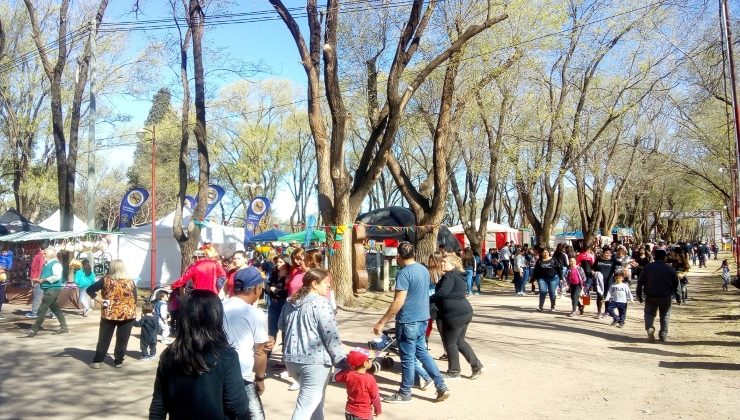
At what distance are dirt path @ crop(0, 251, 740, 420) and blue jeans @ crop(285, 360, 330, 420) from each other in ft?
5.75

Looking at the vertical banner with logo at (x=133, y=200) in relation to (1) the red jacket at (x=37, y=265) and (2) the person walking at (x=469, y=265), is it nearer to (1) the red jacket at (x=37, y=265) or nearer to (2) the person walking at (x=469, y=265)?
(1) the red jacket at (x=37, y=265)

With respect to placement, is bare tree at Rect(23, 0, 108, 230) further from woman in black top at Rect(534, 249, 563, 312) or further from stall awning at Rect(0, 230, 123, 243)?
woman in black top at Rect(534, 249, 563, 312)

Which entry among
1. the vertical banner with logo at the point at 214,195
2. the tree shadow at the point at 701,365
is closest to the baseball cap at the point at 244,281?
the tree shadow at the point at 701,365

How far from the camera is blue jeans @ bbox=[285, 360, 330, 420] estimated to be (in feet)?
15.0

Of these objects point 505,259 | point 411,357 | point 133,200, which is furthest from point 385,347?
point 505,259

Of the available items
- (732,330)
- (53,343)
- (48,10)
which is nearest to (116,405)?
(53,343)

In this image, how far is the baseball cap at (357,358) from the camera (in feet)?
16.9

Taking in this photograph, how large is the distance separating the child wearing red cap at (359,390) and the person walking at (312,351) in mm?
423

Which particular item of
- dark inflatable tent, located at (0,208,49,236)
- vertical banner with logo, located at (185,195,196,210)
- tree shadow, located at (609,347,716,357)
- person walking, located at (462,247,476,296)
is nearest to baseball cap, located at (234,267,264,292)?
tree shadow, located at (609,347,716,357)

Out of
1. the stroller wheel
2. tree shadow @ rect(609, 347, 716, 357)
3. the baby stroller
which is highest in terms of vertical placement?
the baby stroller

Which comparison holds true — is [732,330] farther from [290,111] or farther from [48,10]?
[290,111]

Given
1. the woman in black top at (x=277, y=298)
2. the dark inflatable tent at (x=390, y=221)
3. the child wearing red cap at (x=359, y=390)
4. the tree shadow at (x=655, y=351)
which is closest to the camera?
the child wearing red cap at (x=359, y=390)

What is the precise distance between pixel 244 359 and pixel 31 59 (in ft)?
90.0

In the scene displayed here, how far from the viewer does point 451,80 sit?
56.6 feet
